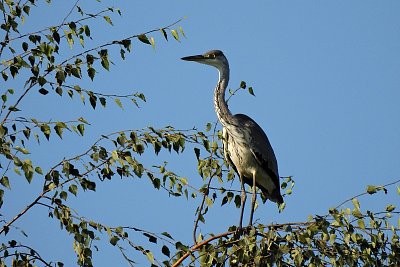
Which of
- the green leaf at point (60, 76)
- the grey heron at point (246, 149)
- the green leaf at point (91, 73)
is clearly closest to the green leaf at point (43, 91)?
the green leaf at point (60, 76)

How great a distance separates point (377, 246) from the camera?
5.15 m

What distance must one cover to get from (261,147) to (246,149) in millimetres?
309

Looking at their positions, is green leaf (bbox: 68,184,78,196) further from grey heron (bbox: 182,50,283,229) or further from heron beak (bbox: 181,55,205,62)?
heron beak (bbox: 181,55,205,62)

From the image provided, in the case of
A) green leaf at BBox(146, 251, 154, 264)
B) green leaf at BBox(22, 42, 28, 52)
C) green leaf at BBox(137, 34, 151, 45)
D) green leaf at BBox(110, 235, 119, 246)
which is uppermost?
green leaf at BBox(137, 34, 151, 45)

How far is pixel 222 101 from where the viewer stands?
923 centimetres

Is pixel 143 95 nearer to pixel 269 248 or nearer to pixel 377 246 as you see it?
pixel 269 248

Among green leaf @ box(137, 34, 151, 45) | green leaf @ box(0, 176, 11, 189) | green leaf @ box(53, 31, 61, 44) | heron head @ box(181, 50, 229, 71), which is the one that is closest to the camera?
green leaf @ box(0, 176, 11, 189)

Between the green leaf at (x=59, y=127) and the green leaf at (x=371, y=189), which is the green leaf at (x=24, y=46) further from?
the green leaf at (x=371, y=189)

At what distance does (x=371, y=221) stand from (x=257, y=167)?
4.00 m

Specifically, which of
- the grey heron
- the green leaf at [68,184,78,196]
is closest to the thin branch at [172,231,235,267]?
the green leaf at [68,184,78,196]

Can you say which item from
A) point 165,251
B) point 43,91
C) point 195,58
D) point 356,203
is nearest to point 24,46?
point 43,91

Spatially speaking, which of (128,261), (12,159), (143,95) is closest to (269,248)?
(128,261)

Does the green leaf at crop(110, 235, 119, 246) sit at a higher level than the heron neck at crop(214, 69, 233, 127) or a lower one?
lower

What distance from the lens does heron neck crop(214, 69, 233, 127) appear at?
9000 mm
